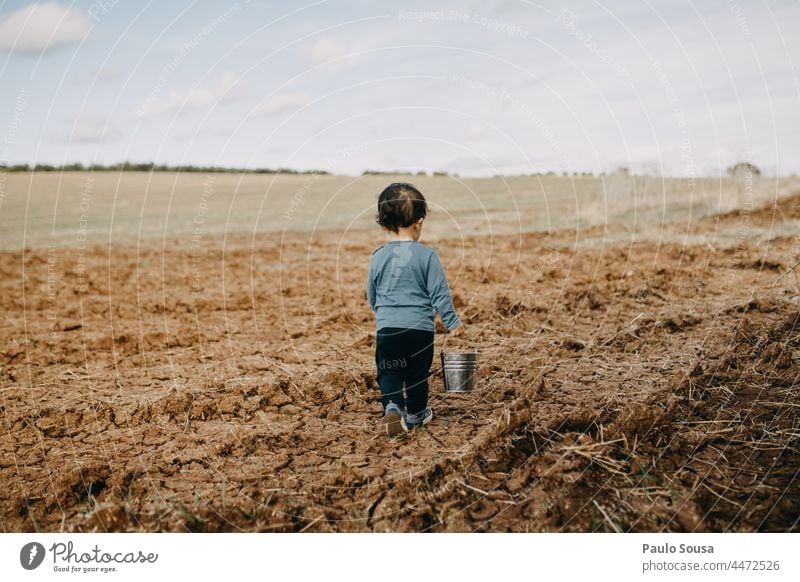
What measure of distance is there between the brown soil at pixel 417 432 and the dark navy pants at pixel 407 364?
10.1 inches

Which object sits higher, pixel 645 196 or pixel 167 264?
pixel 645 196

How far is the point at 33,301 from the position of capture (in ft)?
29.1

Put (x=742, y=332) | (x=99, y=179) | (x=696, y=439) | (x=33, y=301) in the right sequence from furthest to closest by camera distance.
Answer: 1. (x=99, y=179)
2. (x=33, y=301)
3. (x=742, y=332)
4. (x=696, y=439)

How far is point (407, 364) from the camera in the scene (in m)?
4.21

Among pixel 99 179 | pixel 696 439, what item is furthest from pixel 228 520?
pixel 99 179

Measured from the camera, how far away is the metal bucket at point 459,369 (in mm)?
4617

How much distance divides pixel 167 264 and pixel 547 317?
298 inches

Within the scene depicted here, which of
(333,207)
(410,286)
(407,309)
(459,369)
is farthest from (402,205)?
(333,207)

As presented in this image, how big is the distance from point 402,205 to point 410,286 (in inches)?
21.5

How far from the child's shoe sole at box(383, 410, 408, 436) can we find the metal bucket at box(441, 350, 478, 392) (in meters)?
0.70

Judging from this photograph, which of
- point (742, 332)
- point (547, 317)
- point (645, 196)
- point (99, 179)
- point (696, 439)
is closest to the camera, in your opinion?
point (696, 439)

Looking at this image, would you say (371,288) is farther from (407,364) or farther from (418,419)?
(418,419)

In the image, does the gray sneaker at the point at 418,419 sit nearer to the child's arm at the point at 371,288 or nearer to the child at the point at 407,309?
the child at the point at 407,309
